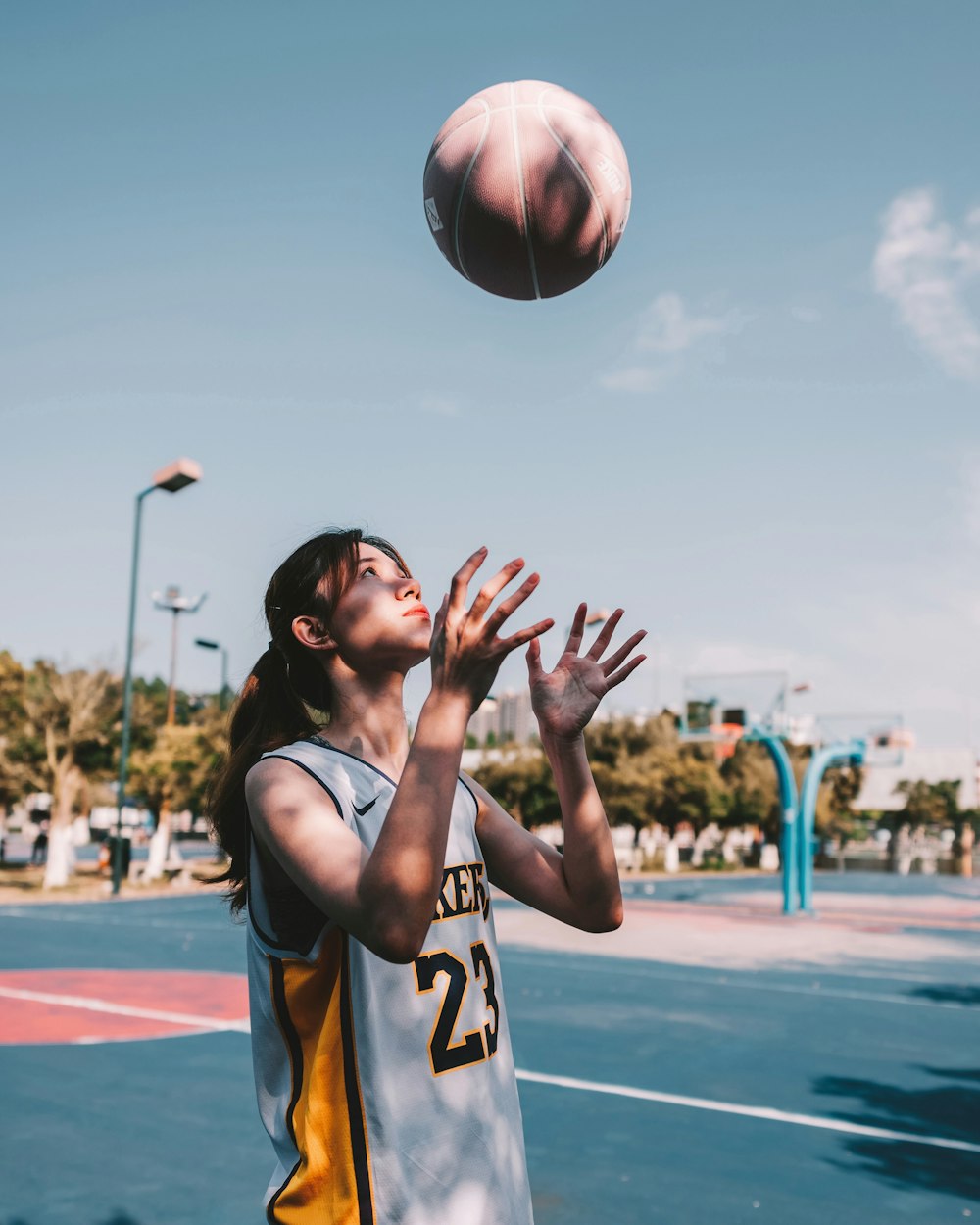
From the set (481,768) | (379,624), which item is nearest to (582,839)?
(379,624)

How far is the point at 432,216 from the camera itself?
3.83 m

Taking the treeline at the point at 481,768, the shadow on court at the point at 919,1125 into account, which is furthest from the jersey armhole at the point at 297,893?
the treeline at the point at 481,768

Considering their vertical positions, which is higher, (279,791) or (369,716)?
(369,716)

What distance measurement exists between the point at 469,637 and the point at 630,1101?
7205mm

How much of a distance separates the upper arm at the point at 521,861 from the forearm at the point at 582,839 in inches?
1.6

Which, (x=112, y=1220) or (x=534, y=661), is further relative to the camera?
(x=112, y=1220)

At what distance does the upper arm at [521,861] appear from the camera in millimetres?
2566

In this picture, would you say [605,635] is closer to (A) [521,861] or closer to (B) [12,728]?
(A) [521,861]

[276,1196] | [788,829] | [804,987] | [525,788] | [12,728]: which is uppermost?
[12,728]

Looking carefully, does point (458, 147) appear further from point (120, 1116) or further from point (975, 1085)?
point (975, 1085)

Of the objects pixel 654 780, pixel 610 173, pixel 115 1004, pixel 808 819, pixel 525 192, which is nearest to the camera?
pixel 525 192

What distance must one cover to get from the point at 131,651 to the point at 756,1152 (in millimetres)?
22337

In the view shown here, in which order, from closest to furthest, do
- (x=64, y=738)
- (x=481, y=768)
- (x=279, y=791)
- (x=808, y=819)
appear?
(x=279, y=791), (x=808, y=819), (x=64, y=738), (x=481, y=768)

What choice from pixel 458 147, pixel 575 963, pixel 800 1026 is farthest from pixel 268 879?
pixel 575 963
